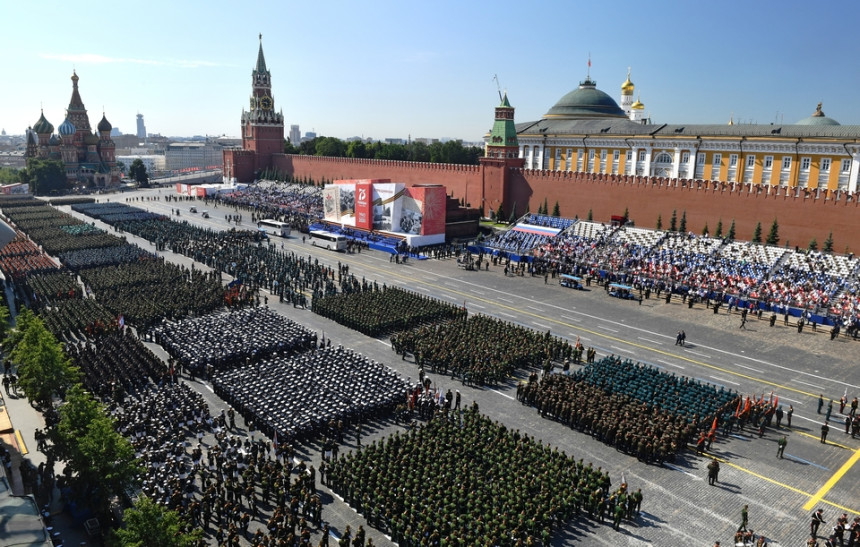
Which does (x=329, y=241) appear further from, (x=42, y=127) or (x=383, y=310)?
(x=42, y=127)

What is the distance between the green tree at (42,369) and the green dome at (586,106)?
213 feet

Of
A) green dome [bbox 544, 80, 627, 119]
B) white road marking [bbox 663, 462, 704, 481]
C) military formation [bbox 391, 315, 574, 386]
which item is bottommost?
white road marking [bbox 663, 462, 704, 481]

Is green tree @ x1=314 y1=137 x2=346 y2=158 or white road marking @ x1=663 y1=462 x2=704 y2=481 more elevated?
green tree @ x1=314 y1=137 x2=346 y2=158

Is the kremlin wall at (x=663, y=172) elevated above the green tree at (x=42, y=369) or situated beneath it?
elevated above

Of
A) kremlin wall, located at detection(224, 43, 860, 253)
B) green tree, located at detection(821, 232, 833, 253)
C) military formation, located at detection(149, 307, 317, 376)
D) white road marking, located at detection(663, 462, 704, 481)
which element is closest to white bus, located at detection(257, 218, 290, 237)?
kremlin wall, located at detection(224, 43, 860, 253)

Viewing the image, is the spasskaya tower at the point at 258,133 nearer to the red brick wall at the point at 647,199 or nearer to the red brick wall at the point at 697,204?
the red brick wall at the point at 647,199

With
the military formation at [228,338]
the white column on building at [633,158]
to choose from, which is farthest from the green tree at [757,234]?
the military formation at [228,338]

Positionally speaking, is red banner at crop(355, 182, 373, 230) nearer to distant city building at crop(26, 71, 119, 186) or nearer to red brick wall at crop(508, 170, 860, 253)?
red brick wall at crop(508, 170, 860, 253)

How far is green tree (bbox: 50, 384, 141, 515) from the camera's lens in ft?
44.5

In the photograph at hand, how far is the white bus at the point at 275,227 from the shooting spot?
54475 millimetres

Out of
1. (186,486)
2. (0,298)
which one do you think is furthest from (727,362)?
(0,298)

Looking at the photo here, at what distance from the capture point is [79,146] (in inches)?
3745

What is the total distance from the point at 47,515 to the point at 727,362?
25101 millimetres

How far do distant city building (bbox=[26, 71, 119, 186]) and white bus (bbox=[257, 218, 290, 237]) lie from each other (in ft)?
178
